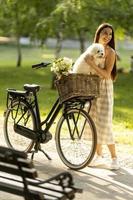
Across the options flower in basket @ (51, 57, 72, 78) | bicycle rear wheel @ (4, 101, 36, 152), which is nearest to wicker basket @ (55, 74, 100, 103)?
flower in basket @ (51, 57, 72, 78)

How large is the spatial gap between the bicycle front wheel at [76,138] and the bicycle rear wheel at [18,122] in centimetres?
41

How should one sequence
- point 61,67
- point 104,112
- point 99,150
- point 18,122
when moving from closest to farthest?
1. point 61,67
2. point 104,112
3. point 99,150
4. point 18,122

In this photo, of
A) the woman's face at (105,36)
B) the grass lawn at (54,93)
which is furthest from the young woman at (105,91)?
the grass lawn at (54,93)

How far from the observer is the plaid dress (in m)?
7.97

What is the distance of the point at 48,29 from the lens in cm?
2077

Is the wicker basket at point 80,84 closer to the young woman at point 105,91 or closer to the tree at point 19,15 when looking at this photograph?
the young woman at point 105,91

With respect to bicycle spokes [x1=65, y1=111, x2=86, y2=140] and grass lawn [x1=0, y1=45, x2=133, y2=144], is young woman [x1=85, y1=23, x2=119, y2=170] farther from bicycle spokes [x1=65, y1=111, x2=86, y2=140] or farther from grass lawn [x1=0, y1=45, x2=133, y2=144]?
grass lawn [x1=0, y1=45, x2=133, y2=144]

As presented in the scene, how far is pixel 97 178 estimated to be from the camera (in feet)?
24.5

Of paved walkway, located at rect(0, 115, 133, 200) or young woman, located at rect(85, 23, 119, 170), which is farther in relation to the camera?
young woman, located at rect(85, 23, 119, 170)

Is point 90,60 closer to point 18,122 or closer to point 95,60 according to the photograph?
point 95,60

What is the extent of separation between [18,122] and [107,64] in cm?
146

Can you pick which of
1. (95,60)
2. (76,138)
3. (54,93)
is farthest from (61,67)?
(54,93)

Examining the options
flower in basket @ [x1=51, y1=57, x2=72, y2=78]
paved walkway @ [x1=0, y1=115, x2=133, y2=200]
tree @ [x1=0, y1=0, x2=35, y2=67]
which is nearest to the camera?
paved walkway @ [x1=0, y1=115, x2=133, y2=200]

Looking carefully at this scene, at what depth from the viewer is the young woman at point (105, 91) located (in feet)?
25.8
